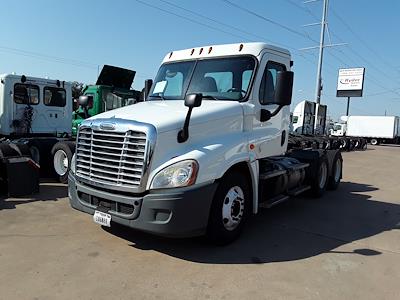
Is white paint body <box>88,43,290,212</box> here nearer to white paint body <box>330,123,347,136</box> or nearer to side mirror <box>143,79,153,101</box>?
side mirror <box>143,79,153,101</box>

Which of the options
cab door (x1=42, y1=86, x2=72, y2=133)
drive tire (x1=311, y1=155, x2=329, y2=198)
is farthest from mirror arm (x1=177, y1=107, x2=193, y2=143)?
cab door (x1=42, y1=86, x2=72, y2=133)

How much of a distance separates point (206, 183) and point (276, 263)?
130 cm

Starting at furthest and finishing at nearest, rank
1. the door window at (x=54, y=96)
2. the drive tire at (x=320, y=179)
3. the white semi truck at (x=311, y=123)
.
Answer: the white semi truck at (x=311, y=123), the door window at (x=54, y=96), the drive tire at (x=320, y=179)

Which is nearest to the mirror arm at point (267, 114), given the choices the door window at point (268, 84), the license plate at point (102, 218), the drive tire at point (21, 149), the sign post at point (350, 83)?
the door window at point (268, 84)

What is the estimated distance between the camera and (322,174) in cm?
944

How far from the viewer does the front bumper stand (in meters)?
4.60

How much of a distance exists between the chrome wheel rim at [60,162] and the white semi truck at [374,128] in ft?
144

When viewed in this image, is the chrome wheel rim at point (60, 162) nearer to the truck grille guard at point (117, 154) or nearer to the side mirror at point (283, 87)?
the truck grille guard at point (117, 154)

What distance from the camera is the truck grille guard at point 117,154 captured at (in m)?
4.73

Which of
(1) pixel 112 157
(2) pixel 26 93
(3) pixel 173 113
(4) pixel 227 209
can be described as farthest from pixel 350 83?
(1) pixel 112 157

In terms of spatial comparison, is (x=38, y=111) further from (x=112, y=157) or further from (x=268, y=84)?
(x=268, y=84)

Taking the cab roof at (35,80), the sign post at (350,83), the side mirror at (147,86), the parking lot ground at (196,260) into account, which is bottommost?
the parking lot ground at (196,260)

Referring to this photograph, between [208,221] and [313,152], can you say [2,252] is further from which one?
[313,152]

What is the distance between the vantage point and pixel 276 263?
4.94 meters
